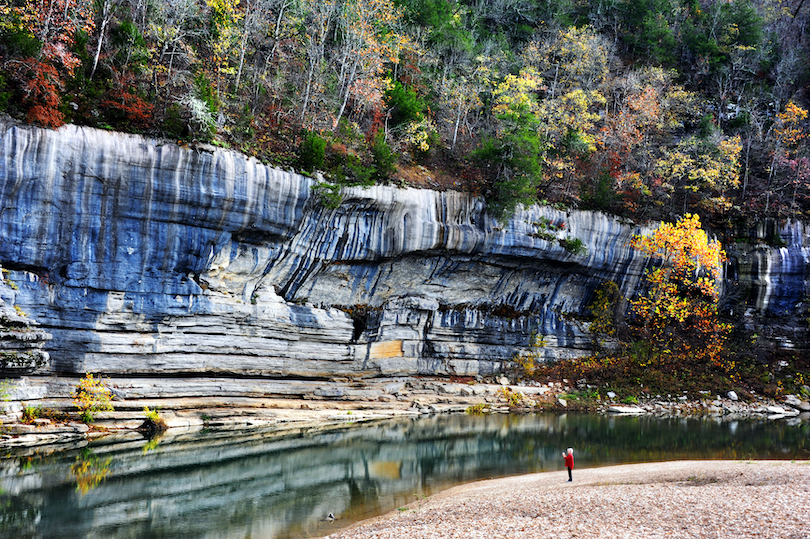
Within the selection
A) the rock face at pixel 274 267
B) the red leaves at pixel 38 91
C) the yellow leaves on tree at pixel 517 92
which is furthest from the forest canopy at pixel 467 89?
the rock face at pixel 274 267

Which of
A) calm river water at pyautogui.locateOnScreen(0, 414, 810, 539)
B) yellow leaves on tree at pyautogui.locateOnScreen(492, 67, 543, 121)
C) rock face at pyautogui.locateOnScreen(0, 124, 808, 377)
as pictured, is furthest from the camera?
yellow leaves on tree at pyautogui.locateOnScreen(492, 67, 543, 121)

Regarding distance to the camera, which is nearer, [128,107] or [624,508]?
[624,508]

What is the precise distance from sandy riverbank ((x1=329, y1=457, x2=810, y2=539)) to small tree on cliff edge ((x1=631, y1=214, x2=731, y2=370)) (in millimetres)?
17437

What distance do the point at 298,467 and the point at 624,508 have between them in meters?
9.13

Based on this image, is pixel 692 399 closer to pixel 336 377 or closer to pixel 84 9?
pixel 336 377

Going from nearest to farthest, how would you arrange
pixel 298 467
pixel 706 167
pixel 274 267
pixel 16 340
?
pixel 298 467 → pixel 16 340 → pixel 274 267 → pixel 706 167

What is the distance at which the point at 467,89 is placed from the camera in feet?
108

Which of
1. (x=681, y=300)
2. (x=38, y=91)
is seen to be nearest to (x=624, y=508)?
(x=38, y=91)

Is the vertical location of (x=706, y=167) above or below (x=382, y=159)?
above

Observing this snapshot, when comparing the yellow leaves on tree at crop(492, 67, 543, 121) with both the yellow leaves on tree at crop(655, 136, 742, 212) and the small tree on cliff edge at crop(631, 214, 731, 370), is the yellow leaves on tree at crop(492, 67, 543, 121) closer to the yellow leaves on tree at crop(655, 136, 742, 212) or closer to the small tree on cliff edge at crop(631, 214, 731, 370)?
the yellow leaves on tree at crop(655, 136, 742, 212)

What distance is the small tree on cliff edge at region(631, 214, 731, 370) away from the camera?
98.8 ft

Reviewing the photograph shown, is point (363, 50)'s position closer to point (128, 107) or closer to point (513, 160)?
point (513, 160)

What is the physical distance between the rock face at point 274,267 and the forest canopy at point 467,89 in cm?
136

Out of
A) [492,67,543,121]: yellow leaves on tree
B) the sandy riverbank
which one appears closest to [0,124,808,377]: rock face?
[492,67,543,121]: yellow leaves on tree
